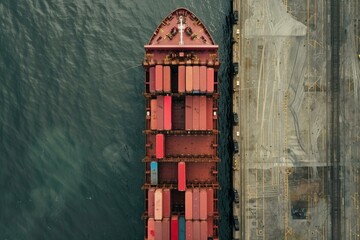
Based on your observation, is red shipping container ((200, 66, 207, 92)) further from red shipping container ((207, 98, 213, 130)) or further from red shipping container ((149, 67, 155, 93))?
red shipping container ((149, 67, 155, 93))

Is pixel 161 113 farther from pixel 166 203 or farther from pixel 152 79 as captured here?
pixel 166 203

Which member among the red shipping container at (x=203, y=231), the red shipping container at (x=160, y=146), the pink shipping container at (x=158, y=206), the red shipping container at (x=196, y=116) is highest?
the red shipping container at (x=196, y=116)

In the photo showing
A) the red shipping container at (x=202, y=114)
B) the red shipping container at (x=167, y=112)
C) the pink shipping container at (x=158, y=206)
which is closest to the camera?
the pink shipping container at (x=158, y=206)

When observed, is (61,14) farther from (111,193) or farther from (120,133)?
(111,193)

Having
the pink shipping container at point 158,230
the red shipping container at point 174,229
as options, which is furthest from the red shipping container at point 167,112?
the pink shipping container at point 158,230

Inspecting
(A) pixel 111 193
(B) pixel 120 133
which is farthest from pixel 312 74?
(A) pixel 111 193

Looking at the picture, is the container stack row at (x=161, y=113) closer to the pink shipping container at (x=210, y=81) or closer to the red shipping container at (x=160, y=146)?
the red shipping container at (x=160, y=146)
